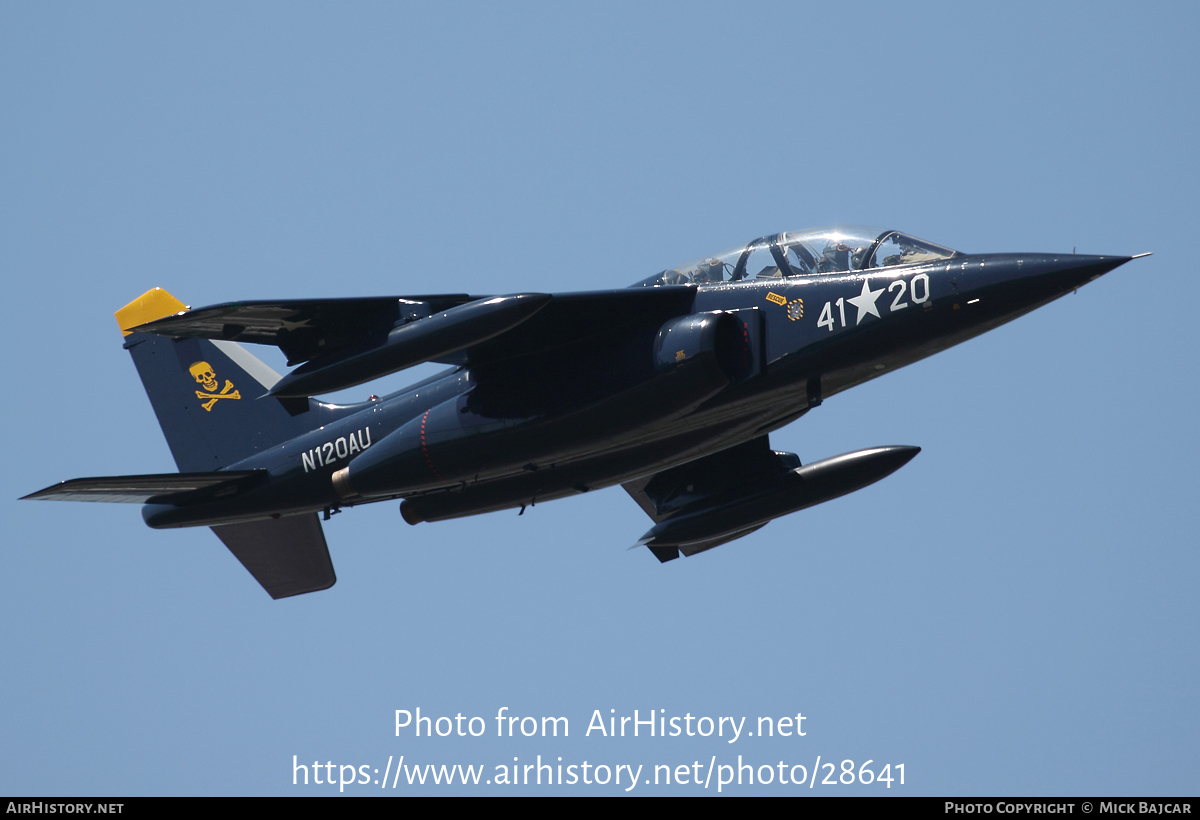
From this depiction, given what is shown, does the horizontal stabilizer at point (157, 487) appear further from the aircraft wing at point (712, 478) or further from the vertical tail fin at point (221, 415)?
the aircraft wing at point (712, 478)

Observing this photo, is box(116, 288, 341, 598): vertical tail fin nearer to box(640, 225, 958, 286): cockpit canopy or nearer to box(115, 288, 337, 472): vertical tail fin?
box(115, 288, 337, 472): vertical tail fin

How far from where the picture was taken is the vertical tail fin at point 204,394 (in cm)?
1823

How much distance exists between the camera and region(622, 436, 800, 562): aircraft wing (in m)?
17.8

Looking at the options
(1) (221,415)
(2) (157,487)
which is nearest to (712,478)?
(1) (221,415)

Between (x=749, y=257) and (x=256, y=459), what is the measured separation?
7.37 m

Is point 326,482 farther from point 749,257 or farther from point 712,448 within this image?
point 749,257

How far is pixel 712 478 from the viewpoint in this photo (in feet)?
59.5

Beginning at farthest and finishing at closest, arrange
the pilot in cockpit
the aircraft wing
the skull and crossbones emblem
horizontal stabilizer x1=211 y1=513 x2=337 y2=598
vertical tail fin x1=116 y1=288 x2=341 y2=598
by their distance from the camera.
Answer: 1. horizontal stabilizer x1=211 y1=513 x2=337 y2=598
2. the skull and crossbones emblem
3. vertical tail fin x1=116 y1=288 x2=341 y2=598
4. the aircraft wing
5. the pilot in cockpit

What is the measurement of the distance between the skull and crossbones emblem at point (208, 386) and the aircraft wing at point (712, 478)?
6.10 meters

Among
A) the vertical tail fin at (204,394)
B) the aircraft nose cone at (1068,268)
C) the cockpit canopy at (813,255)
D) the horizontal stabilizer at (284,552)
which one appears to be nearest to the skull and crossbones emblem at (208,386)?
the vertical tail fin at (204,394)

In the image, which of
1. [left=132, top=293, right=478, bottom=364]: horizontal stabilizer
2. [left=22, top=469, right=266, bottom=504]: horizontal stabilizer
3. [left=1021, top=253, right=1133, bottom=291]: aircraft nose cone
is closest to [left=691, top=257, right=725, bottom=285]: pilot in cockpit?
[left=132, top=293, right=478, bottom=364]: horizontal stabilizer

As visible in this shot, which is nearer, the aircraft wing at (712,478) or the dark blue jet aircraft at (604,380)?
the dark blue jet aircraft at (604,380)

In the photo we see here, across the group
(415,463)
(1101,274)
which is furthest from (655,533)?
(1101,274)

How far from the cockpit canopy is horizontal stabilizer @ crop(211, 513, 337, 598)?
7441 mm
